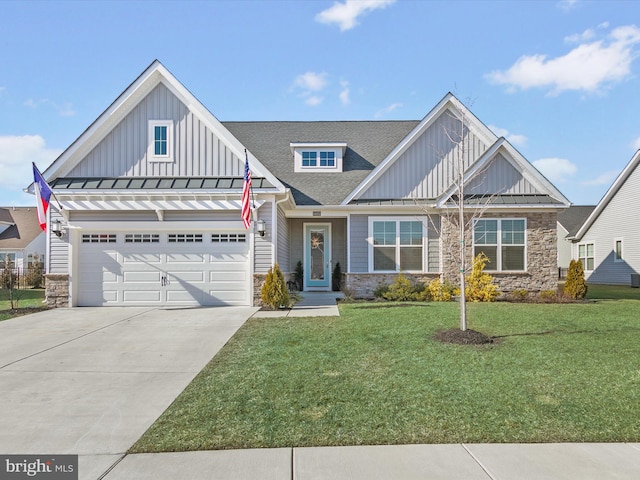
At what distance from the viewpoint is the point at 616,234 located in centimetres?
2469

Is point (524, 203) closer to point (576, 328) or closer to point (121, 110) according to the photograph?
point (576, 328)

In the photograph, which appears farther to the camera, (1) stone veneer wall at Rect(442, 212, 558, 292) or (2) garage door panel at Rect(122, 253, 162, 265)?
(1) stone veneer wall at Rect(442, 212, 558, 292)

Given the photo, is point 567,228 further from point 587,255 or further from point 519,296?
point 519,296

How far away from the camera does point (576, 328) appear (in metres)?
9.48

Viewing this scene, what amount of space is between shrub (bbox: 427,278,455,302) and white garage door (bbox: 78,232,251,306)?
6.14m

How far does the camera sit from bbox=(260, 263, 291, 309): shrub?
12633mm

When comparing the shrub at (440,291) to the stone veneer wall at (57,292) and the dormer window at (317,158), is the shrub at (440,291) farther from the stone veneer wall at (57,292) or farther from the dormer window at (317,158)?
the stone veneer wall at (57,292)

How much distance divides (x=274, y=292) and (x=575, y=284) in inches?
401

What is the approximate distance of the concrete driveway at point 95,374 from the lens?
14.3 feet

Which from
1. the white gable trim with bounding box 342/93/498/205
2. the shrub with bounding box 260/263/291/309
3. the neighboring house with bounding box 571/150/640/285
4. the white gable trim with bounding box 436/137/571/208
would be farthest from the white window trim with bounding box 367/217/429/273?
the neighboring house with bounding box 571/150/640/285

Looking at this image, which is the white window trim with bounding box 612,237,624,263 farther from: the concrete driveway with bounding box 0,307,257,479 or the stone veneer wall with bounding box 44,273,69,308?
the stone veneer wall with bounding box 44,273,69,308

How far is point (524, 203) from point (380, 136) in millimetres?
7403

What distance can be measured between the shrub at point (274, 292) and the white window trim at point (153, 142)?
504 cm

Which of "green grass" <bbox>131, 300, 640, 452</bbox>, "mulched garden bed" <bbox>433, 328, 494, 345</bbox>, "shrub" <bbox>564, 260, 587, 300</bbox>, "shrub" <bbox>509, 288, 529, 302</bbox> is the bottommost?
"green grass" <bbox>131, 300, 640, 452</bbox>
